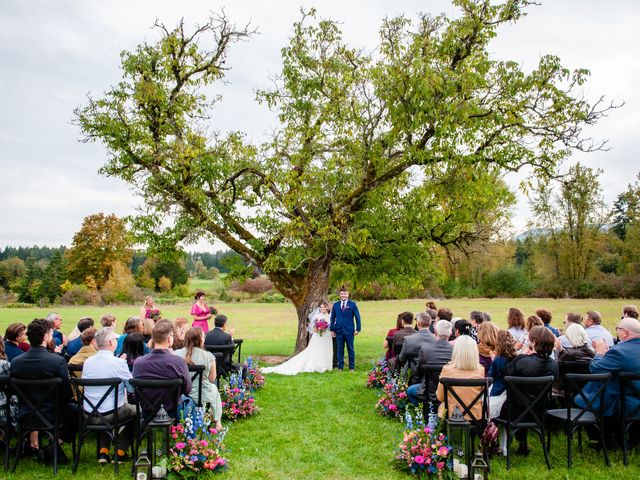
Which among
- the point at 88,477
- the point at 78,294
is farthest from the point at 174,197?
the point at 78,294

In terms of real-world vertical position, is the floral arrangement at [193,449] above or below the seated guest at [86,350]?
below

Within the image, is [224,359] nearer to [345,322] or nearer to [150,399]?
[150,399]

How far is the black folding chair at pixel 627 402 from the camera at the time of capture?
20.1 ft

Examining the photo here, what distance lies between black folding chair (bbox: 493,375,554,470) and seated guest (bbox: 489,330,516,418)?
0.94 ft

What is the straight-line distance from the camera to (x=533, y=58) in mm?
10797

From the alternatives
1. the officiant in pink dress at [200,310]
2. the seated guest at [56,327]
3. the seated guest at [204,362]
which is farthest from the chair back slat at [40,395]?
the officiant in pink dress at [200,310]

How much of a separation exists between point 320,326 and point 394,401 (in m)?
5.17

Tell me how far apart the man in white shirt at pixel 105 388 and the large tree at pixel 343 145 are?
23.5 ft

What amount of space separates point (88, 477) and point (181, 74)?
36.1 ft

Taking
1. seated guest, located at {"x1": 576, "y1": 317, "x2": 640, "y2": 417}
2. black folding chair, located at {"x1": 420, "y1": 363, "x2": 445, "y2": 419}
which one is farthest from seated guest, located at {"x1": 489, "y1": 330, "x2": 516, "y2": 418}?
seated guest, located at {"x1": 576, "y1": 317, "x2": 640, "y2": 417}

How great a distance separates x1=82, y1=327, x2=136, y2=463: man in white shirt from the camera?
20.4 feet

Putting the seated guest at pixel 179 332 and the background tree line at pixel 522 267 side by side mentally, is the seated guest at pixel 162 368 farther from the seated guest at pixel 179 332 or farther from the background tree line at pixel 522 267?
the background tree line at pixel 522 267

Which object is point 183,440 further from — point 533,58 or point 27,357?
point 533,58

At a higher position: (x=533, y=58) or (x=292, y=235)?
(x=533, y=58)
